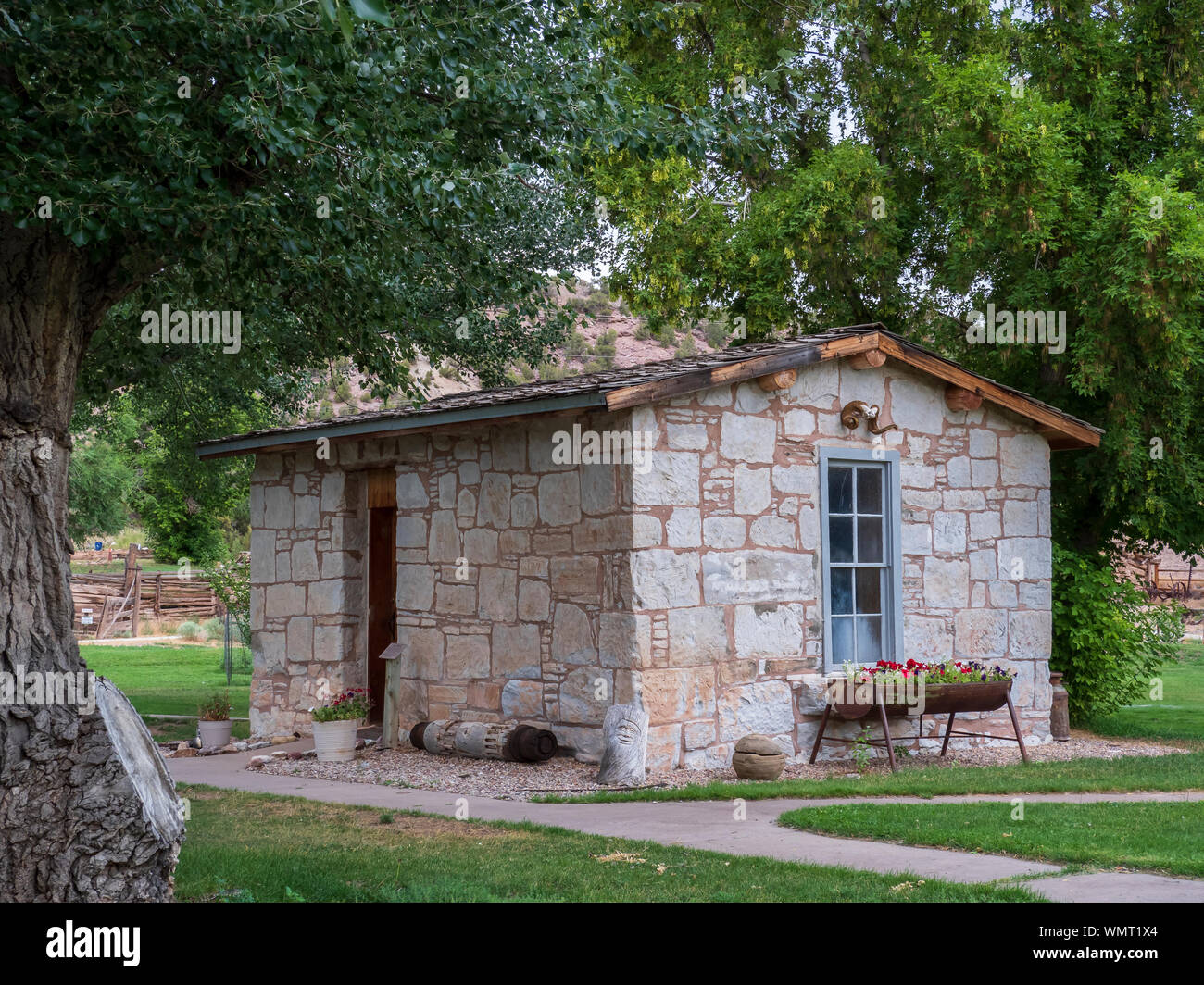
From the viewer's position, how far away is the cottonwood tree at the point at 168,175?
5.31 metres

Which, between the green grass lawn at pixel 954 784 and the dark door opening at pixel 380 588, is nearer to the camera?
the green grass lawn at pixel 954 784

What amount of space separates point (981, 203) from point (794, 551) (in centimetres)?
539

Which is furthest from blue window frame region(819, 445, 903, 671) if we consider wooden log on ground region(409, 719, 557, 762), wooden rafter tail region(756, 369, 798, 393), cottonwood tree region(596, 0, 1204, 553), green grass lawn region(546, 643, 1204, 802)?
cottonwood tree region(596, 0, 1204, 553)

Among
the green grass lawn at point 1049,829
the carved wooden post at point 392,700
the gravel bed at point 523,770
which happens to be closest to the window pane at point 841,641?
the gravel bed at point 523,770

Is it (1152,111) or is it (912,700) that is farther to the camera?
(1152,111)

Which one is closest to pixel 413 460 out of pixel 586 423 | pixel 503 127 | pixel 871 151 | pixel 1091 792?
pixel 586 423

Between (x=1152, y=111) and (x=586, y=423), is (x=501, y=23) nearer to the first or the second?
(x=586, y=423)

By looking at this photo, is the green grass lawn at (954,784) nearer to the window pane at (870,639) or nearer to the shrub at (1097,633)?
the window pane at (870,639)

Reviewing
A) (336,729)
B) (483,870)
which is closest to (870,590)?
(336,729)

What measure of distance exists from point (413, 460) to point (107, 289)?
207 inches

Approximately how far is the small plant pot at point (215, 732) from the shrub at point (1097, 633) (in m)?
8.75

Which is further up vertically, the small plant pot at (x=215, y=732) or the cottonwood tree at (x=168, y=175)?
the cottonwood tree at (x=168, y=175)

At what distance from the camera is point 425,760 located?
10.7 meters

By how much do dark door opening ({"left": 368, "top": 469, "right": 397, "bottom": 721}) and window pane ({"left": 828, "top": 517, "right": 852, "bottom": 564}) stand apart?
14.1 feet
